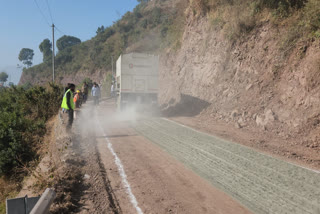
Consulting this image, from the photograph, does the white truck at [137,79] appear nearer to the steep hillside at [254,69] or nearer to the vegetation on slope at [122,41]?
the steep hillside at [254,69]

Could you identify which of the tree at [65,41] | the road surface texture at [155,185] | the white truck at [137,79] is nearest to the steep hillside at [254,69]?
the white truck at [137,79]

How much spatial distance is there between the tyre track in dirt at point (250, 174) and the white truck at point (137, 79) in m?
8.16

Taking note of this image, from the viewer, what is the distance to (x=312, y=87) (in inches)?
350

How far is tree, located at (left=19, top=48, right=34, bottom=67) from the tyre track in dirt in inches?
6602

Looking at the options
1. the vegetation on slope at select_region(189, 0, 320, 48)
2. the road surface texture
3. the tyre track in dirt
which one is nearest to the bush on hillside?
the road surface texture

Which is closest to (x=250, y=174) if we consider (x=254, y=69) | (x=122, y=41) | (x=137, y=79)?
(x=254, y=69)

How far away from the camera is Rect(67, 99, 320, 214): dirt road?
170 inches

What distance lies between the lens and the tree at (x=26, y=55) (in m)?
150

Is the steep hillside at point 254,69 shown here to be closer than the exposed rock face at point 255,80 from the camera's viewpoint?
Yes

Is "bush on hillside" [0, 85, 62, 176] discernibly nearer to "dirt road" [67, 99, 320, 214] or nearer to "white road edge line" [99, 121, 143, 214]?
"white road edge line" [99, 121, 143, 214]

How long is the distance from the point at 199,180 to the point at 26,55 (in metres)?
172

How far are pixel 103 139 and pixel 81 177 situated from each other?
386 cm

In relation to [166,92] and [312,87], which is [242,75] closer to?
[312,87]

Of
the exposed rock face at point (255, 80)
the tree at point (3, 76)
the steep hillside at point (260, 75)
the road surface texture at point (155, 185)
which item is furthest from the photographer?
the tree at point (3, 76)
